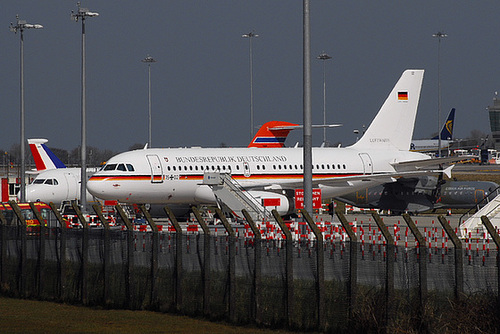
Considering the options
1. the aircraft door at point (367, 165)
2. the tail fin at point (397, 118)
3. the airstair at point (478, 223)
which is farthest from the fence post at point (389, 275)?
the tail fin at point (397, 118)

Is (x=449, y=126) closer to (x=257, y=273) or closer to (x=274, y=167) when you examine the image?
(x=274, y=167)

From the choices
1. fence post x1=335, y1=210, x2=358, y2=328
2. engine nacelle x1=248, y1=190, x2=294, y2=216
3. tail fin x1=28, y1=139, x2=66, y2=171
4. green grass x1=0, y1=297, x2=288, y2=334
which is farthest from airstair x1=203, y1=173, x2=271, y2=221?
tail fin x1=28, y1=139, x2=66, y2=171

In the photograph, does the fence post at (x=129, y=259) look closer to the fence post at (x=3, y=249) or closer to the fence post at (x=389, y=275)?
the fence post at (x=3, y=249)

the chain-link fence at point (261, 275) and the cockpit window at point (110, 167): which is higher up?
the cockpit window at point (110, 167)

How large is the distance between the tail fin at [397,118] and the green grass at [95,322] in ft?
122

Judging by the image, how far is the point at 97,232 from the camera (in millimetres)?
19906

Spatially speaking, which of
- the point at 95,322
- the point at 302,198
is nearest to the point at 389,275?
the point at 95,322

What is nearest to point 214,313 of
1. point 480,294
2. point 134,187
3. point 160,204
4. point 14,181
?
point 480,294

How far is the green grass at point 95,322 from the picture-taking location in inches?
639

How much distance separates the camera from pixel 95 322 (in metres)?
17.2

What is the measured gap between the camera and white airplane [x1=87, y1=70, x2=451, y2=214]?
4456 centimetres

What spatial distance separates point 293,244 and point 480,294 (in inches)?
147

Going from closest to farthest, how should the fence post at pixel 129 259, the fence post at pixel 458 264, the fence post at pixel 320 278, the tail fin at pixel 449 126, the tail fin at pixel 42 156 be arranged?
the fence post at pixel 458 264
the fence post at pixel 320 278
the fence post at pixel 129 259
the tail fin at pixel 42 156
the tail fin at pixel 449 126

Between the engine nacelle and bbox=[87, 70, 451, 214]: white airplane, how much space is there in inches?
2.3
